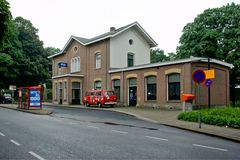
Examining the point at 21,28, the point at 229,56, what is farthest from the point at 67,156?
the point at 21,28

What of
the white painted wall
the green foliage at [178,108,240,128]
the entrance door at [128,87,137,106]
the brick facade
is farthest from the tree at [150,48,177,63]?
the green foliage at [178,108,240,128]

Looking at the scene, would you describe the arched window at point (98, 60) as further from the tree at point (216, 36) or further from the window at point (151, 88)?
the tree at point (216, 36)

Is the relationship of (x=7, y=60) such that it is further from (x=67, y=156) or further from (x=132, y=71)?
(x=67, y=156)

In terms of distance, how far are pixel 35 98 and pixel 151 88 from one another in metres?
11.4

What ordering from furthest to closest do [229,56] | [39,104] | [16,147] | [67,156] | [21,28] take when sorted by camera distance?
1. [21,28]
2. [229,56]
3. [39,104]
4. [16,147]
5. [67,156]

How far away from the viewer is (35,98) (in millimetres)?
31031

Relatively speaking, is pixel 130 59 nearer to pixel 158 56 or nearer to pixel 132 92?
pixel 132 92

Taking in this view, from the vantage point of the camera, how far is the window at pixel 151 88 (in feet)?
100

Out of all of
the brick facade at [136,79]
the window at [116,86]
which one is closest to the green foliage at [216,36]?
the brick facade at [136,79]

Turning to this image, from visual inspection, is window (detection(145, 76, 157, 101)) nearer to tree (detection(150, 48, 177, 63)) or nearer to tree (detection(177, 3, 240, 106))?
tree (detection(177, 3, 240, 106))

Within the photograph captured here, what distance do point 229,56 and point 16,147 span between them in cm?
3455

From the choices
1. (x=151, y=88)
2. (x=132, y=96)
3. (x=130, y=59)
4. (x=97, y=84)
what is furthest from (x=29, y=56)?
(x=151, y=88)

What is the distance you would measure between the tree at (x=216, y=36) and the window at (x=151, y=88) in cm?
1312

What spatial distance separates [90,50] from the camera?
134ft
